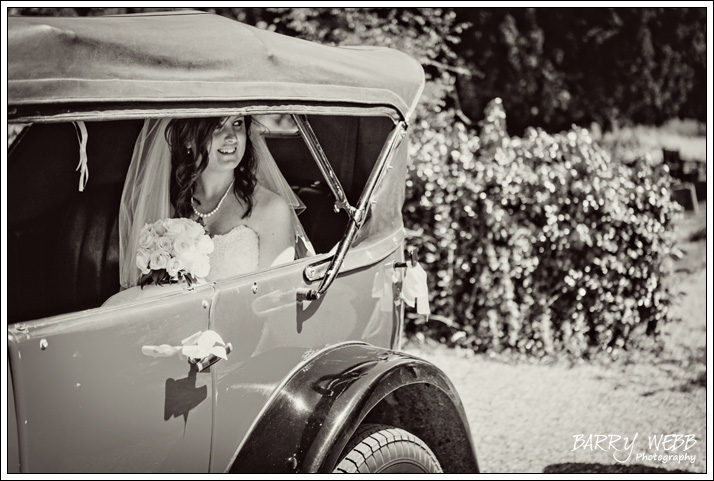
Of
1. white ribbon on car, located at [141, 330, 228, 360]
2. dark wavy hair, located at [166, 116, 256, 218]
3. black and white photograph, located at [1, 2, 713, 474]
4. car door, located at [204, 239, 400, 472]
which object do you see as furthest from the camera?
dark wavy hair, located at [166, 116, 256, 218]

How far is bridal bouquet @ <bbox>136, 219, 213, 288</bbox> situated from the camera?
92.6 inches

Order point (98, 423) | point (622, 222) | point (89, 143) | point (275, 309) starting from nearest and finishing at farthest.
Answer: point (98, 423)
point (275, 309)
point (89, 143)
point (622, 222)

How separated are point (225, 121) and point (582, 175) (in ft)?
10.7

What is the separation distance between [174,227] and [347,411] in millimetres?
785

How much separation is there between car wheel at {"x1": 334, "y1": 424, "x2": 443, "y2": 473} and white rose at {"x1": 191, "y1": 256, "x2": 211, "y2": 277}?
698 millimetres

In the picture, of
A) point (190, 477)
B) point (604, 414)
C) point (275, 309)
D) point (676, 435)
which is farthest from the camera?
point (604, 414)

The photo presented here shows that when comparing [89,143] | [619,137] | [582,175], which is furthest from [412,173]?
[619,137]

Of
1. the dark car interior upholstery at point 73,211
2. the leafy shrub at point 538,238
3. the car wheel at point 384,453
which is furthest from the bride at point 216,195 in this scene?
the leafy shrub at point 538,238

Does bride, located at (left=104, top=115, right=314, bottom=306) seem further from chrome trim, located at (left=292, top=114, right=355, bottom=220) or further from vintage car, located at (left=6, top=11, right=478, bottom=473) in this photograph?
chrome trim, located at (left=292, top=114, right=355, bottom=220)

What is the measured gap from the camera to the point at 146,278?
7.91 feet

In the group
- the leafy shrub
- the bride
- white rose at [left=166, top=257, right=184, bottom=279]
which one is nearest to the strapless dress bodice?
the bride

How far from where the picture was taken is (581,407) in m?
4.83

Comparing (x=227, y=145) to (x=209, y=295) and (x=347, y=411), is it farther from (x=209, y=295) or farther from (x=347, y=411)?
(x=347, y=411)

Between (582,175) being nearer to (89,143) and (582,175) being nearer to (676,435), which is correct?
(676,435)
